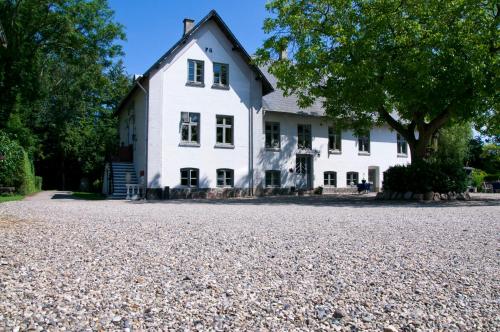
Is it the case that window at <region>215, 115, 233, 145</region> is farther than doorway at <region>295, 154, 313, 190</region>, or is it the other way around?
doorway at <region>295, 154, 313, 190</region>

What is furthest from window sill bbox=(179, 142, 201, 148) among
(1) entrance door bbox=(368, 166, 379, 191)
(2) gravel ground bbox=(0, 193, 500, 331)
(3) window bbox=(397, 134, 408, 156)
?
(3) window bbox=(397, 134, 408, 156)

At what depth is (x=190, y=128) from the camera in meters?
24.6

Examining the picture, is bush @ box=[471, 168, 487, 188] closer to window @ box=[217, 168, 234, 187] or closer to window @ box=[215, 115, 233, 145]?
window @ box=[217, 168, 234, 187]

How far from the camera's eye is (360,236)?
26.8 ft

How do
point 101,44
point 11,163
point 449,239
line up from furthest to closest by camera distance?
point 101,44, point 11,163, point 449,239

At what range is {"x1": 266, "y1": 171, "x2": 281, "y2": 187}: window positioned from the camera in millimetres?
27219

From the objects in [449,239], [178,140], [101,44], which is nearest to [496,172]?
[178,140]

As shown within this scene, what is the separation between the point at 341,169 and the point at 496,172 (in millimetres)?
22737

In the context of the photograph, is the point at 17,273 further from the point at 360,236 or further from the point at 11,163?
the point at 11,163

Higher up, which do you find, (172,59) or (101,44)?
(101,44)

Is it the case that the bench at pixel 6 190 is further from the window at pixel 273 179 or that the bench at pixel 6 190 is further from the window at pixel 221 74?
the window at pixel 273 179

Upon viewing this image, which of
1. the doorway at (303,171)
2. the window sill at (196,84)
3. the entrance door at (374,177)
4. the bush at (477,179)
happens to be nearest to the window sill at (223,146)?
the window sill at (196,84)

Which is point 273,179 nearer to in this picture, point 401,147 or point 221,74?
point 221,74

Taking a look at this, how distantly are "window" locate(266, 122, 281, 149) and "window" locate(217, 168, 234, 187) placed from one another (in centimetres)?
334
